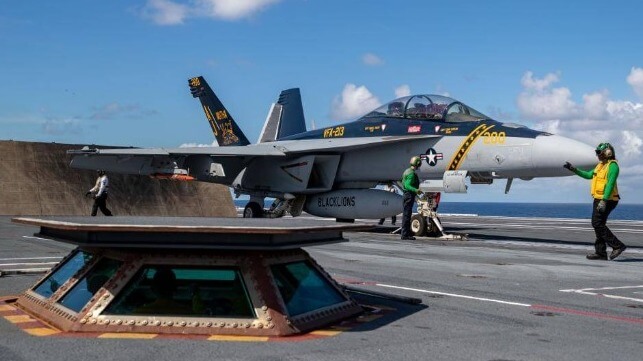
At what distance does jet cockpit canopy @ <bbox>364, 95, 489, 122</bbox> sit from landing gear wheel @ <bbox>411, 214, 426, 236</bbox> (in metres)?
2.71

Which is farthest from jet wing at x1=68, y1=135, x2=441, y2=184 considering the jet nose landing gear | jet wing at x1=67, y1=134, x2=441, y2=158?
the jet nose landing gear

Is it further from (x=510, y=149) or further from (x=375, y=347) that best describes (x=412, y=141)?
(x=375, y=347)

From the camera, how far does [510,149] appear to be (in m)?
15.8

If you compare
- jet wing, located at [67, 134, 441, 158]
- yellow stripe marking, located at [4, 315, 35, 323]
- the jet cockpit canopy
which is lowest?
yellow stripe marking, located at [4, 315, 35, 323]

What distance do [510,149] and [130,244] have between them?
12428 millimetres

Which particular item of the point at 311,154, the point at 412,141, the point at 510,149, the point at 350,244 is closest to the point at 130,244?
the point at 350,244

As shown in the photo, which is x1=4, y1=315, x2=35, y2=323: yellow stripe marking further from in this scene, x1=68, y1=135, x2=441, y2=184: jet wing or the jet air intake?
x1=68, y1=135, x2=441, y2=184: jet wing

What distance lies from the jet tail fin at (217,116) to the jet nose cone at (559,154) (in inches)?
549

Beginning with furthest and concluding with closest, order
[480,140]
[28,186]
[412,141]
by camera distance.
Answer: [28,186] < [412,141] < [480,140]

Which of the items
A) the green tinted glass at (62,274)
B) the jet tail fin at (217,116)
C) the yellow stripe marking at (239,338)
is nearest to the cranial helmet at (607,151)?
the yellow stripe marking at (239,338)

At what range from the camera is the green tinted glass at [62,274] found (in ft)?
18.8

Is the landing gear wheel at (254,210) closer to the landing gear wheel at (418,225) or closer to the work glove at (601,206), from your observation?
the landing gear wheel at (418,225)

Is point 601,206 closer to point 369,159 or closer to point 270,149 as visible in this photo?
point 369,159

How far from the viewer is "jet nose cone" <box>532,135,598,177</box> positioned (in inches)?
576
